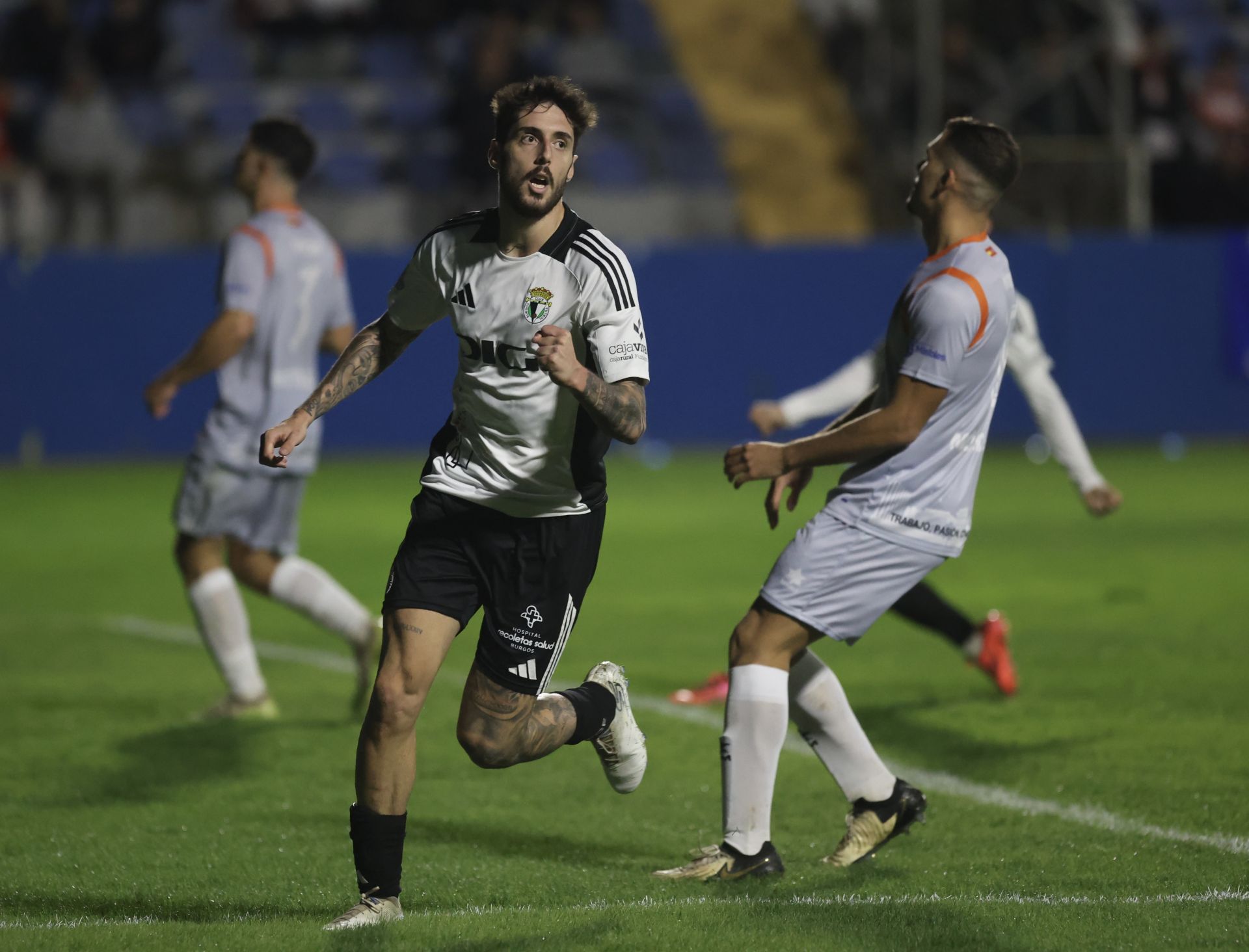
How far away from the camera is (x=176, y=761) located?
686 cm

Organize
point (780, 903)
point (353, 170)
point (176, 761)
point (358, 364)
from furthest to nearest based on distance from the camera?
point (353, 170)
point (176, 761)
point (358, 364)
point (780, 903)

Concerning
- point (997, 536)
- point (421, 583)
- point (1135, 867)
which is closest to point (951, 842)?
point (1135, 867)

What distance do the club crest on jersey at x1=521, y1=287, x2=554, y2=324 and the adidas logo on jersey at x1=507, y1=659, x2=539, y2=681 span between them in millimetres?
952

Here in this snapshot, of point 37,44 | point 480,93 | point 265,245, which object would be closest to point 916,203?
point 265,245

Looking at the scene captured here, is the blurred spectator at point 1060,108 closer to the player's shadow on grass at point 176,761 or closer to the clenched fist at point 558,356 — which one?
the player's shadow on grass at point 176,761

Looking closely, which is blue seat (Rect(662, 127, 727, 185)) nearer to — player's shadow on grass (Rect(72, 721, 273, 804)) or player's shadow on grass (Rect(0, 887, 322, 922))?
player's shadow on grass (Rect(72, 721, 273, 804))

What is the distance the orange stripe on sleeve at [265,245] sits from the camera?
7.58 m

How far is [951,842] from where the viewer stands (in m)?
5.56

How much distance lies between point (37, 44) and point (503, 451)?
60.9 feet

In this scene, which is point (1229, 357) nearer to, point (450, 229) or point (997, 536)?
point (997, 536)

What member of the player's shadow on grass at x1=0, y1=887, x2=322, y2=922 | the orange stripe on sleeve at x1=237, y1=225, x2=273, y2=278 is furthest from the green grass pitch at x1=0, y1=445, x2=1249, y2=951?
the orange stripe on sleeve at x1=237, y1=225, x2=273, y2=278

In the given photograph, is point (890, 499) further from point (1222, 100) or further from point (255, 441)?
point (1222, 100)

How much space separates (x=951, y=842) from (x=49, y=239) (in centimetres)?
1625

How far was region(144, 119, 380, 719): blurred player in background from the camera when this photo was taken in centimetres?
757
